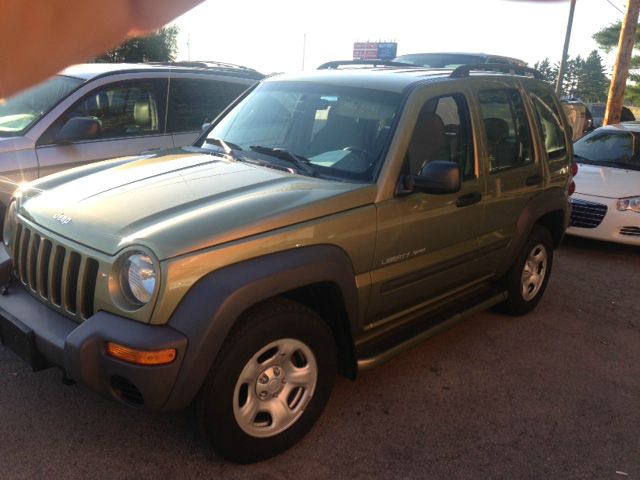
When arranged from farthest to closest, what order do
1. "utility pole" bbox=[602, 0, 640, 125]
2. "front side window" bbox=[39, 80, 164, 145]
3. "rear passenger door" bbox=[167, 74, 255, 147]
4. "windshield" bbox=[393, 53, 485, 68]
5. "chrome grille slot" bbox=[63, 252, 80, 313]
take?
"utility pole" bbox=[602, 0, 640, 125] < "windshield" bbox=[393, 53, 485, 68] < "rear passenger door" bbox=[167, 74, 255, 147] < "front side window" bbox=[39, 80, 164, 145] < "chrome grille slot" bbox=[63, 252, 80, 313]

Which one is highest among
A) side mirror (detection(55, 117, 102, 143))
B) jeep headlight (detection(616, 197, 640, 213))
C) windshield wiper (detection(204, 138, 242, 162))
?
windshield wiper (detection(204, 138, 242, 162))

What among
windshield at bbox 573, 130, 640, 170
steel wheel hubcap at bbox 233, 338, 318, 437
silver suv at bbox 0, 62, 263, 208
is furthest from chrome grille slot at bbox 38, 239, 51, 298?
windshield at bbox 573, 130, 640, 170

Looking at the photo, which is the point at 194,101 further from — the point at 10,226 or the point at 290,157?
the point at 10,226

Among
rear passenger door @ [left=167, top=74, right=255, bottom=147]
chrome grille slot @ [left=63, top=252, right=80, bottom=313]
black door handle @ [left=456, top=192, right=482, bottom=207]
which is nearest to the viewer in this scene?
chrome grille slot @ [left=63, top=252, right=80, bottom=313]

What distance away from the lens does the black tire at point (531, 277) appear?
456 cm

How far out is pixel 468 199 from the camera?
3713 mm

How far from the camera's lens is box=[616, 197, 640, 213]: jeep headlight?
6.81 metres

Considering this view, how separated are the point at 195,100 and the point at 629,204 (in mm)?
4932

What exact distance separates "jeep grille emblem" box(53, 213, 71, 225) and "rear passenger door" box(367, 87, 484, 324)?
1.51 m

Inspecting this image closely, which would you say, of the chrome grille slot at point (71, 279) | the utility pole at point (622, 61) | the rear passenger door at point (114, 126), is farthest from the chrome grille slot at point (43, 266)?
the utility pole at point (622, 61)

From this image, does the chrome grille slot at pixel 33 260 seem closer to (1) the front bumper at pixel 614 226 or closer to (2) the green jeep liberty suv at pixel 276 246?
(2) the green jeep liberty suv at pixel 276 246

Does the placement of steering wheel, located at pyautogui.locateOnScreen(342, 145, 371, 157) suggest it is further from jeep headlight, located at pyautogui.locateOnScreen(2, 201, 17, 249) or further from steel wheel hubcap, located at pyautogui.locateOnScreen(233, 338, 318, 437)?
jeep headlight, located at pyautogui.locateOnScreen(2, 201, 17, 249)

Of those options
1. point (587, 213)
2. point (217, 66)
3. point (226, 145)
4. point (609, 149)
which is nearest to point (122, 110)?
point (217, 66)

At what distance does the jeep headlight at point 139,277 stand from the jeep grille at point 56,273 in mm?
167
